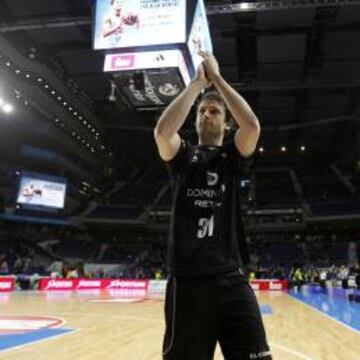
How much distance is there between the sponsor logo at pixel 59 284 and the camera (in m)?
27.6

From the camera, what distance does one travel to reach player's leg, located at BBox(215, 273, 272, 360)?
2.49m

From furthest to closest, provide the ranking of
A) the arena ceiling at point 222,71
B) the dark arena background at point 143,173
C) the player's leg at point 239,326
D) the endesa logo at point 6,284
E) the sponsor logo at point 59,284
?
the sponsor logo at point 59,284, the endesa logo at point 6,284, the arena ceiling at point 222,71, the dark arena background at point 143,173, the player's leg at point 239,326

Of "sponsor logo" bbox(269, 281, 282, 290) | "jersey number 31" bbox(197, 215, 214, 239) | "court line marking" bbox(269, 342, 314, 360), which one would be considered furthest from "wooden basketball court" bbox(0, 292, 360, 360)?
"sponsor logo" bbox(269, 281, 282, 290)

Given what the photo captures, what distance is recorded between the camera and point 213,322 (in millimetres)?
2549

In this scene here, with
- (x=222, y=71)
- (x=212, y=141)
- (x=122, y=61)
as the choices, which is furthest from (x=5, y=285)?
(x=212, y=141)

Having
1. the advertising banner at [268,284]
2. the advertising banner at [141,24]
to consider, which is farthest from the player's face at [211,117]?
the advertising banner at [268,284]

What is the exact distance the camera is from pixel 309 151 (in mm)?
41156

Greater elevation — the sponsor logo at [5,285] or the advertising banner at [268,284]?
the advertising banner at [268,284]

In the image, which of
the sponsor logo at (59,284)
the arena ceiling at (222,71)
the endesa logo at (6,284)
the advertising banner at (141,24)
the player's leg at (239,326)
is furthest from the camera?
the sponsor logo at (59,284)

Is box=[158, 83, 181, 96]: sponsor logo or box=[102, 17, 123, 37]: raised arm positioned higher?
box=[102, 17, 123, 37]: raised arm

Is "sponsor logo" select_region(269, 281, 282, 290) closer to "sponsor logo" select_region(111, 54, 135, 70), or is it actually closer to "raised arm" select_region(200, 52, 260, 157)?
"sponsor logo" select_region(111, 54, 135, 70)

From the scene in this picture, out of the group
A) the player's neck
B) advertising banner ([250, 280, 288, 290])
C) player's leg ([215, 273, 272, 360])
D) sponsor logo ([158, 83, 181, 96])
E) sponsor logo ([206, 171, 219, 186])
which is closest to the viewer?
player's leg ([215, 273, 272, 360])

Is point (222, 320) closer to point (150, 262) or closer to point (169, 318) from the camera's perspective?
point (169, 318)

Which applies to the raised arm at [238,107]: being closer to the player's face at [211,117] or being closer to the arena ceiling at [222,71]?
the player's face at [211,117]
